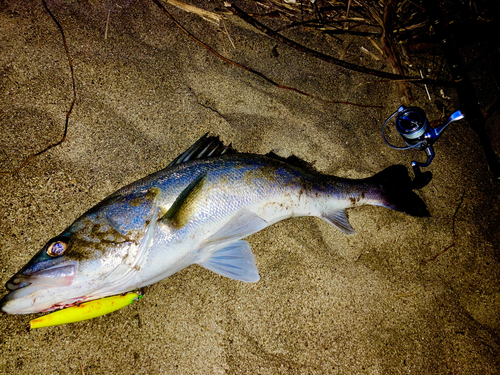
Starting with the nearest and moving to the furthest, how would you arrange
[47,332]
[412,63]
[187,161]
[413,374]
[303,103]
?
1. [47,332]
2. [187,161]
3. [413,374]
4. [303,103]
5. [412,63]

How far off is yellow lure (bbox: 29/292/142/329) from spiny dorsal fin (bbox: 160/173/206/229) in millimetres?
880

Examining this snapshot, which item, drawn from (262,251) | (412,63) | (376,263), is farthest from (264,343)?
(412,63)

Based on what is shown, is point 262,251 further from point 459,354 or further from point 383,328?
point 459,354

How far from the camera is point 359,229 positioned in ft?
8.98

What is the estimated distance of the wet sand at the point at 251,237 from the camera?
7.40 feet

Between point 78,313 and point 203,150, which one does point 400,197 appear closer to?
point 203,150

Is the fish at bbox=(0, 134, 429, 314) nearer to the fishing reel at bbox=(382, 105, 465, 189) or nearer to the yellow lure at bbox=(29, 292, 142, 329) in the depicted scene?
the yellow lure at bbox=(29, 292, 142, 329)

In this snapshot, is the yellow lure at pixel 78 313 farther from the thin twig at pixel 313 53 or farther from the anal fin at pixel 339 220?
the thin twig at pixel 313 53

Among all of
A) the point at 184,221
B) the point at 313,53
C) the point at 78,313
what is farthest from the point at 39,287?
the point at 313,53

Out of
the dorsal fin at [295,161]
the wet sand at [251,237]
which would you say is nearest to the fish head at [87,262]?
the wet sand at [251,237]

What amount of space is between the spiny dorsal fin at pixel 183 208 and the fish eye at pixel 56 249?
0.70m

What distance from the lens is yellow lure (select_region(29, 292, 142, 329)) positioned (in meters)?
2.02

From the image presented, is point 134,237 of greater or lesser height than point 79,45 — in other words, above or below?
below

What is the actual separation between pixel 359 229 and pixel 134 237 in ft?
7.28
